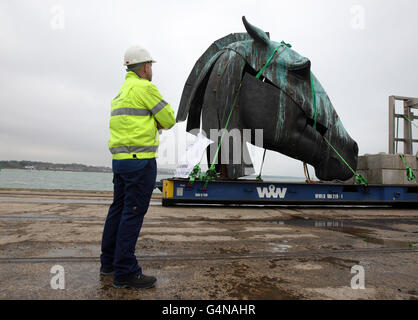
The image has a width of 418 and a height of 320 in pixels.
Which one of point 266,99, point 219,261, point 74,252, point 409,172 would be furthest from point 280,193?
point 74,252

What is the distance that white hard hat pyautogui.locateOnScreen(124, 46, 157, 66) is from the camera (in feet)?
6.23

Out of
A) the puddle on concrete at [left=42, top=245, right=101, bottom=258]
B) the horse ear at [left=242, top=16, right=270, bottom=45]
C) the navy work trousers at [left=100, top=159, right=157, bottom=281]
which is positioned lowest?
the puddle on concrete at [left=42, top=245, right=101, bottom=258]

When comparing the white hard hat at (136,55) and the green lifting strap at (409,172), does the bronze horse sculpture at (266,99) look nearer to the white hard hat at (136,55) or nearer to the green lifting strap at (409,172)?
the green lifting strap at (409,172)

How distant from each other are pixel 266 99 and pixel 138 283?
5.23 metres

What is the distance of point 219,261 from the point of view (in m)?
2.12

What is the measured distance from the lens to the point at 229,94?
598 cm

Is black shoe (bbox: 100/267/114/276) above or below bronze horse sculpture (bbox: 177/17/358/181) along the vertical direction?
below

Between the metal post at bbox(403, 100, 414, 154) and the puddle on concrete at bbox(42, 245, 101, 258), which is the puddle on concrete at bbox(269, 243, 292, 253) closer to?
the puddle on concrete at bbox(42, 245, 101, 258)

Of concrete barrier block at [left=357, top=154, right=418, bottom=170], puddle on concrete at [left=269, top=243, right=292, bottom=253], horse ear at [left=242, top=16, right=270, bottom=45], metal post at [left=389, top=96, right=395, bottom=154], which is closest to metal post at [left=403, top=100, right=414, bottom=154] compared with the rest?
metal post at [left=389, top=96, right=395, bottom=154]

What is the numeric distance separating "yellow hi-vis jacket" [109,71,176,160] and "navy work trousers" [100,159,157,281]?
12 centimetres

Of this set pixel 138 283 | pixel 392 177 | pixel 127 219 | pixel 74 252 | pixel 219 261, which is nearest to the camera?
pixel 138 283

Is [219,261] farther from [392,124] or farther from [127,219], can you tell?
[392,124]

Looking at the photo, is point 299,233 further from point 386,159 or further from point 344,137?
point 386,159
